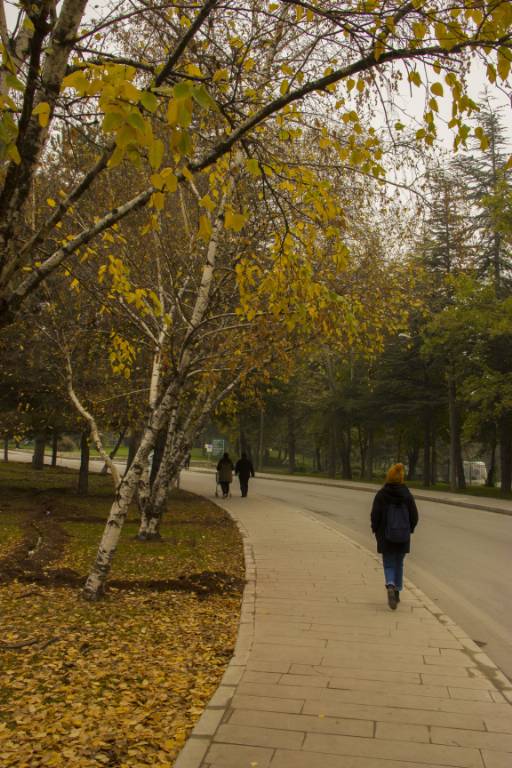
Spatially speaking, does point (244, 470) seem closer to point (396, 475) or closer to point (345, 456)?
point (396, 475)

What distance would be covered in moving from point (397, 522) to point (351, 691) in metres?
3.45

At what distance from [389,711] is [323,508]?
18.4m

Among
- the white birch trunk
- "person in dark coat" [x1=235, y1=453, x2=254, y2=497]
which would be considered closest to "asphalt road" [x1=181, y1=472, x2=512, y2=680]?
"person in dark coat" [x1=235, y1=453, x2=254, y2=497]

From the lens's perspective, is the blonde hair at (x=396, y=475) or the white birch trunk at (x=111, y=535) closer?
the white birch trunk at (x=111, y=535)

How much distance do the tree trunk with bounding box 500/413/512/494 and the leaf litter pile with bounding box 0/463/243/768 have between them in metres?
23.2

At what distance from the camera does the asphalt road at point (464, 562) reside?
310 inches

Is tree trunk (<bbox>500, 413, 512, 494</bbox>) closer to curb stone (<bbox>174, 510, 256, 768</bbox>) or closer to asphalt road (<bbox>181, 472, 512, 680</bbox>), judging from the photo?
asphalt road (<bbox>181, 472, 512, 680</bbox>)

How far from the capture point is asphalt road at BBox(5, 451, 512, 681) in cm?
786

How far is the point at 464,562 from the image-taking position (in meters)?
12.2

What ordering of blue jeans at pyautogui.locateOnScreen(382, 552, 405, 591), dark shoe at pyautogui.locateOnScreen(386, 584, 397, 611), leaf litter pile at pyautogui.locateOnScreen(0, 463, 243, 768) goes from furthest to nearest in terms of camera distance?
1. blue jeans at pyautogui.locateOnScreen(382, 552, 405, 591)
2. dark shoe at pyautogui.locateOnScreen(386, 584, 397, 611)
3. leaf litter pile at pyautogui.locateOnScreen(0, 463, 243, 768)

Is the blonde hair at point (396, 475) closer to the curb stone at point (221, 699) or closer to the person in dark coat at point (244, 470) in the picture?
the curb stone at point (221, 699)

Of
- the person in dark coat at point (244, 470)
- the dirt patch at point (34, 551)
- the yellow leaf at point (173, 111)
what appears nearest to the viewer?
the yellow leaf at point (173, 111)

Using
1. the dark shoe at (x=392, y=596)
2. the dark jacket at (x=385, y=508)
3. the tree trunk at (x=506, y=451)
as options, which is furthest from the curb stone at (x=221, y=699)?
the tree trunk at (x=506, y=451)

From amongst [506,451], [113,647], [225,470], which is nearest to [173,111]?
[113,647]
